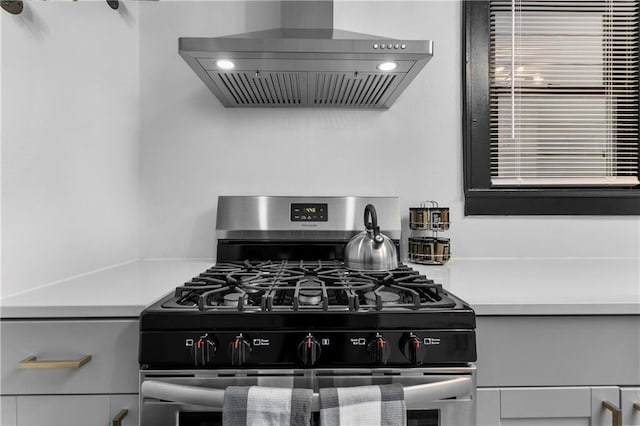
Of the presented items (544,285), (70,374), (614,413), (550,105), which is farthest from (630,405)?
(70,374)

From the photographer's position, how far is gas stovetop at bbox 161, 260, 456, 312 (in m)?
0.86

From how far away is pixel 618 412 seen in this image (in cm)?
91

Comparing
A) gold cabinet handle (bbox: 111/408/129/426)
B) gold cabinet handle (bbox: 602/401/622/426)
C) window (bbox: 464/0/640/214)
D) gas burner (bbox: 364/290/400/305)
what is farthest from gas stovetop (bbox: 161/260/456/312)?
window (bbox: 464/0/640/214)

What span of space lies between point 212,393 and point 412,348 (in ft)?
1.36

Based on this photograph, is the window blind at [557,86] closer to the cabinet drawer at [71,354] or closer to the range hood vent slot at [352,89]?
the range hood vent slot at [352,89]

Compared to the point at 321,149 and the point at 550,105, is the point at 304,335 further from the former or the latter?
the point at 550,105

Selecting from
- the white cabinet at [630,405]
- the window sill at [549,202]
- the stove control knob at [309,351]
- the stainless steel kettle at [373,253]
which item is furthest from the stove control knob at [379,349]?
the window sill at [549,202]

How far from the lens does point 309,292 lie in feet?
3.14

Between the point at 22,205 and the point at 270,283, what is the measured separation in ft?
2.25

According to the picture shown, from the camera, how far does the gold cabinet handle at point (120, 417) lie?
0.86 meters

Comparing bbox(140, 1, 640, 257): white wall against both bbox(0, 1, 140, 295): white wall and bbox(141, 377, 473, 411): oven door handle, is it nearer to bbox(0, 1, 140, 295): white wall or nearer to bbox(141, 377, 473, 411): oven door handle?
bbox(0, 1, 140, 295): white wall

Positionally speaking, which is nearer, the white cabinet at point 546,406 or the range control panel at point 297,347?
the range control panel at point 297,347

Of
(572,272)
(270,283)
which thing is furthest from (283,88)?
(572,272)

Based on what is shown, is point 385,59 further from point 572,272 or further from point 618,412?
point 618,412
